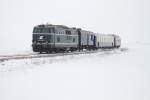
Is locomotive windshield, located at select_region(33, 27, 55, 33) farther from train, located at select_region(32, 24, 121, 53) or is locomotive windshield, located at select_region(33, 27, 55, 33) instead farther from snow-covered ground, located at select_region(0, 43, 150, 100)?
snow-covered ground, located at select_region(0, 43, 150, 100)

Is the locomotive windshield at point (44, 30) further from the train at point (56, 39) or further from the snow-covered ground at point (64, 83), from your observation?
the snow-covered ground at point (64, 83)

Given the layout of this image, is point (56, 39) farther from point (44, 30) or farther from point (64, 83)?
point (64, 83)

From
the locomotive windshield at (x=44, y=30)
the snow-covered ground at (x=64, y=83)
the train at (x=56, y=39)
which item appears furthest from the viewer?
the locomotive windshield at (x=44, y=30)

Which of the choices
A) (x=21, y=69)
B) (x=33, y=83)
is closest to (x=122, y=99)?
(x=33, y=83)

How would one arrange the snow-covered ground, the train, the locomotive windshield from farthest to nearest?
the locomotive windshield → the train → the snow-covered ground

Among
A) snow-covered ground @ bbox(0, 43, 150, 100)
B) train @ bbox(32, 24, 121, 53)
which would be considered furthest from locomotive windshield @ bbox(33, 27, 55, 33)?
snow-covered ground @ bbox(0, 43, 150, 100)

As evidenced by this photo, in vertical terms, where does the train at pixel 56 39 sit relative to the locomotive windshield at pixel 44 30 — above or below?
below

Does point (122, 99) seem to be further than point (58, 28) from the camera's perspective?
No

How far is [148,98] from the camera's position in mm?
15781

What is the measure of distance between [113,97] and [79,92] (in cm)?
161

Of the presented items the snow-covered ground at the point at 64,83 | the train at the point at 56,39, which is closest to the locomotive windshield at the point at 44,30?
the train at the point at 56,39

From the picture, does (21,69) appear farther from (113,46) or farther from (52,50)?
(113,46)

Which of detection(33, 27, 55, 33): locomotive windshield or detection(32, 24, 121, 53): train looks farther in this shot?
detection(33, 27, 55, 33): locomotive windshield

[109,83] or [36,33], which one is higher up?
[36,33]
